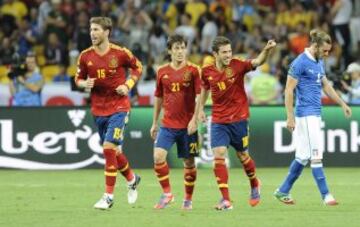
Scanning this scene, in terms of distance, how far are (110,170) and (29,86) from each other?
9.35 meters

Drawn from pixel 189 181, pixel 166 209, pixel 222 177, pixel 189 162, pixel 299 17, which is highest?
pixel 299 17

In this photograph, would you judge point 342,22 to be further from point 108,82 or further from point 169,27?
point 108,82

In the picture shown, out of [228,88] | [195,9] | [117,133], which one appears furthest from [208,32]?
[117,133]

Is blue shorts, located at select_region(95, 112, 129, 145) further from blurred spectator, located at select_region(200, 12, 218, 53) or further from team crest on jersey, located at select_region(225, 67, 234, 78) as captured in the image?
blurred spectator, located at select_region(200, 12, 218, 53)

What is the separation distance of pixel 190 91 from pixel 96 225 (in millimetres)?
2858

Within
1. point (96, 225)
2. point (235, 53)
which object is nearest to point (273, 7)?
point (235, 53)

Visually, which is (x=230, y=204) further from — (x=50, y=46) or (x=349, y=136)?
(x=50, y=46)

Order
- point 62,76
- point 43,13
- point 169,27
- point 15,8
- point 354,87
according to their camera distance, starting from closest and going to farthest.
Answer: point 354,87 < point 62,76 < point 169,27 < point 43,13 < point 15,8

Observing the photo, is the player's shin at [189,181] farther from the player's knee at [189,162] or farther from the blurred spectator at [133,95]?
the blurred spectator at [133,95]

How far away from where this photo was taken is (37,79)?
79.1 ft

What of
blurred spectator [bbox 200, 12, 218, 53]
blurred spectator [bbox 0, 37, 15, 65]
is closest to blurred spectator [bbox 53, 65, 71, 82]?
blurred spectator [bbox 0, 37, 15, 65]

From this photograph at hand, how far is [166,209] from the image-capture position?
1526 cm

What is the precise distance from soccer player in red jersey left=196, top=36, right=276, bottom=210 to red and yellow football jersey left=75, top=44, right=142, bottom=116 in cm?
102

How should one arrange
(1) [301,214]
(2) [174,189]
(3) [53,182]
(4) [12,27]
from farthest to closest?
(4) [12,27], (3) [53,182], (2) [174,189], (1) [301,214]
